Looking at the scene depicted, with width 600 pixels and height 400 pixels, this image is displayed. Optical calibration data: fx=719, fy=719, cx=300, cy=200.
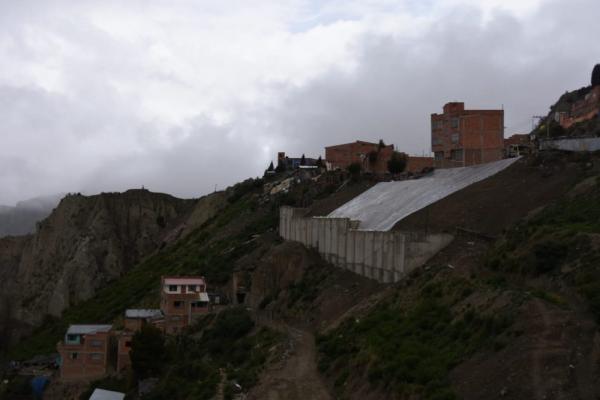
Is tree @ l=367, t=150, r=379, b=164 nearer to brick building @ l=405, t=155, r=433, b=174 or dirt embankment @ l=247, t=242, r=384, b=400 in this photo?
brick building @ l=405, t=155, r=433, b=174

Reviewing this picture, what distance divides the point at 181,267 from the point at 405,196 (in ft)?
66.2

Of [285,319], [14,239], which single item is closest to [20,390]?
[285,319]

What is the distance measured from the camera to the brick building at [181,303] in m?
35.3

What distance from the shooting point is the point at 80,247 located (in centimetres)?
6888

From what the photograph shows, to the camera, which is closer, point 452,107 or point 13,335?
point 452,107

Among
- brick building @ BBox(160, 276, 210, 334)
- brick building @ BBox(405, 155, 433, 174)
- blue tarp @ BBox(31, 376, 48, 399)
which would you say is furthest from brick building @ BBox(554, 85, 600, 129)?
blue tarp @ BBox(31, 376, 48, 399)

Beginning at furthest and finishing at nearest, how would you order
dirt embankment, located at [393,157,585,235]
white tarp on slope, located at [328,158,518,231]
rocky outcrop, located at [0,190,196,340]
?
rocky outcrop, located at [0,190,196,340]
white tarp on slope, located at [328,158,518,231]
dirt embankment, located at [393,157,585,235]

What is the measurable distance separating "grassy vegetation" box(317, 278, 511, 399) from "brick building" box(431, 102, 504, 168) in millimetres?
20497

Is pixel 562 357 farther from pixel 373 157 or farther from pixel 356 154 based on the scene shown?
pixel 356 154

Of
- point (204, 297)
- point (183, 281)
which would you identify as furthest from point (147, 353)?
point (183, 281)

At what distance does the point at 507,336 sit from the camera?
15.0 m

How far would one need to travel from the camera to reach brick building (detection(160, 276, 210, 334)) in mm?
35312

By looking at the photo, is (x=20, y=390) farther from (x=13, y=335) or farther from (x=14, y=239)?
(x=14, y=239)

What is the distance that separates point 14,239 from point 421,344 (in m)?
70.4
